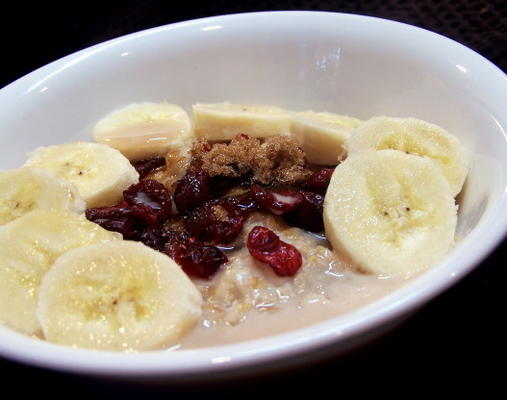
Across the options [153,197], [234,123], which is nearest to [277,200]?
[153,197]

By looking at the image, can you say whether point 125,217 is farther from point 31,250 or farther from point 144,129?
point 144,129

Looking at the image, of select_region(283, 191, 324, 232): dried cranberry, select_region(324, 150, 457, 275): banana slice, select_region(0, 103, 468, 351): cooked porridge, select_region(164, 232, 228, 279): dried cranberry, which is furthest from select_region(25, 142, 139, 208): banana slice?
select_region(324, 150, 457, 275): banana slice

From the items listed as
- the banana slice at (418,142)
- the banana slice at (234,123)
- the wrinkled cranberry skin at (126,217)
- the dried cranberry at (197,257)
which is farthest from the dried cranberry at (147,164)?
the banana slice at (418,142)

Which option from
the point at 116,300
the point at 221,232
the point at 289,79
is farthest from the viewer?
the point at 289,79

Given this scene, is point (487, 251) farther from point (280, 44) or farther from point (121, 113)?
point (121, 113)

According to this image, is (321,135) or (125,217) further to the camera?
(321,135)

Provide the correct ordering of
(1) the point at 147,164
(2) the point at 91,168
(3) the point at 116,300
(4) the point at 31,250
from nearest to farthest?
1. (3) the point at 116,300
2. (4) the point at 31,250
3. (2) the point at 91,168
4. (1) the point at 147,164

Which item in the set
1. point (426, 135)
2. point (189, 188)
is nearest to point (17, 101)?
point (189, 188)

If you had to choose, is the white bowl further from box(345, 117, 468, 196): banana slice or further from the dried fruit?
the dried fruit
